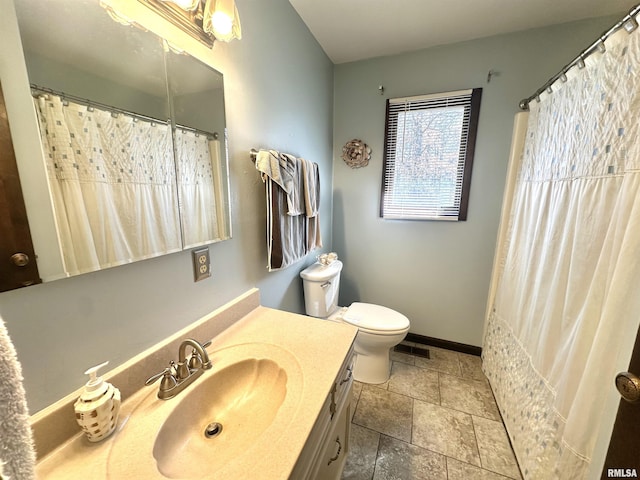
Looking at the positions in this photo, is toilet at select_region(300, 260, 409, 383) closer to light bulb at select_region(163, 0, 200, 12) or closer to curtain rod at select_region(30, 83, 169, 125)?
curtain rod at select_region(30, 83, 169, 125)

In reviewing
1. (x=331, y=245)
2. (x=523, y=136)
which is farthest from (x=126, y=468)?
(x=523, y=136)

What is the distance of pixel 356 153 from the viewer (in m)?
2.10

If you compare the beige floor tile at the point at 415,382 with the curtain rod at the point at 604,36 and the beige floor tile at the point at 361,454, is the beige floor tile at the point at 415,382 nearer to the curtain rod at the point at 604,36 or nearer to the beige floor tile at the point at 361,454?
the beige floor tile at the point at 361,454

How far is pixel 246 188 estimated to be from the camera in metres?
1.16

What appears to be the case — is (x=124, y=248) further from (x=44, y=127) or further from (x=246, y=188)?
(x=246, y=188)

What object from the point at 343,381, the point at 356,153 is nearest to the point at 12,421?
the point at 343,381

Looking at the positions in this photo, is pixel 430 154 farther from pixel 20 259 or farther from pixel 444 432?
pixel 20 259

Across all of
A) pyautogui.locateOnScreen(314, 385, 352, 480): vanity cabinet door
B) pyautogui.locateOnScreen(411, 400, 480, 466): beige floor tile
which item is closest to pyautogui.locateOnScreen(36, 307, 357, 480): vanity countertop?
pyautogui.locateOnScreen(314, 385, 352, 480): vanity cabinet door

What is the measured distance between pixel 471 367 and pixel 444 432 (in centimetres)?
73

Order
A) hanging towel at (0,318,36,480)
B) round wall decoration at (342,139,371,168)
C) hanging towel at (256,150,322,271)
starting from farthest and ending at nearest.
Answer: round wall decoration at (342,139,371,168)
hanging towel at (256,150,322,271)
hanging towel at (0,318,36,480)

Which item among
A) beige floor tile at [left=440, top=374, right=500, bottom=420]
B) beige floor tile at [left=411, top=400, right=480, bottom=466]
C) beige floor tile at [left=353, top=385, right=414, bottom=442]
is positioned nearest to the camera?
beige floor tile at [left=411, top=400, right=480, bottom=466]

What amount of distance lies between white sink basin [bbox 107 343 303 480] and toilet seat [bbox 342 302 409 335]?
0.91 meters

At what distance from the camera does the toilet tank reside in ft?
5.50

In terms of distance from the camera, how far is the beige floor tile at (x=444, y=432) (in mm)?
1338
